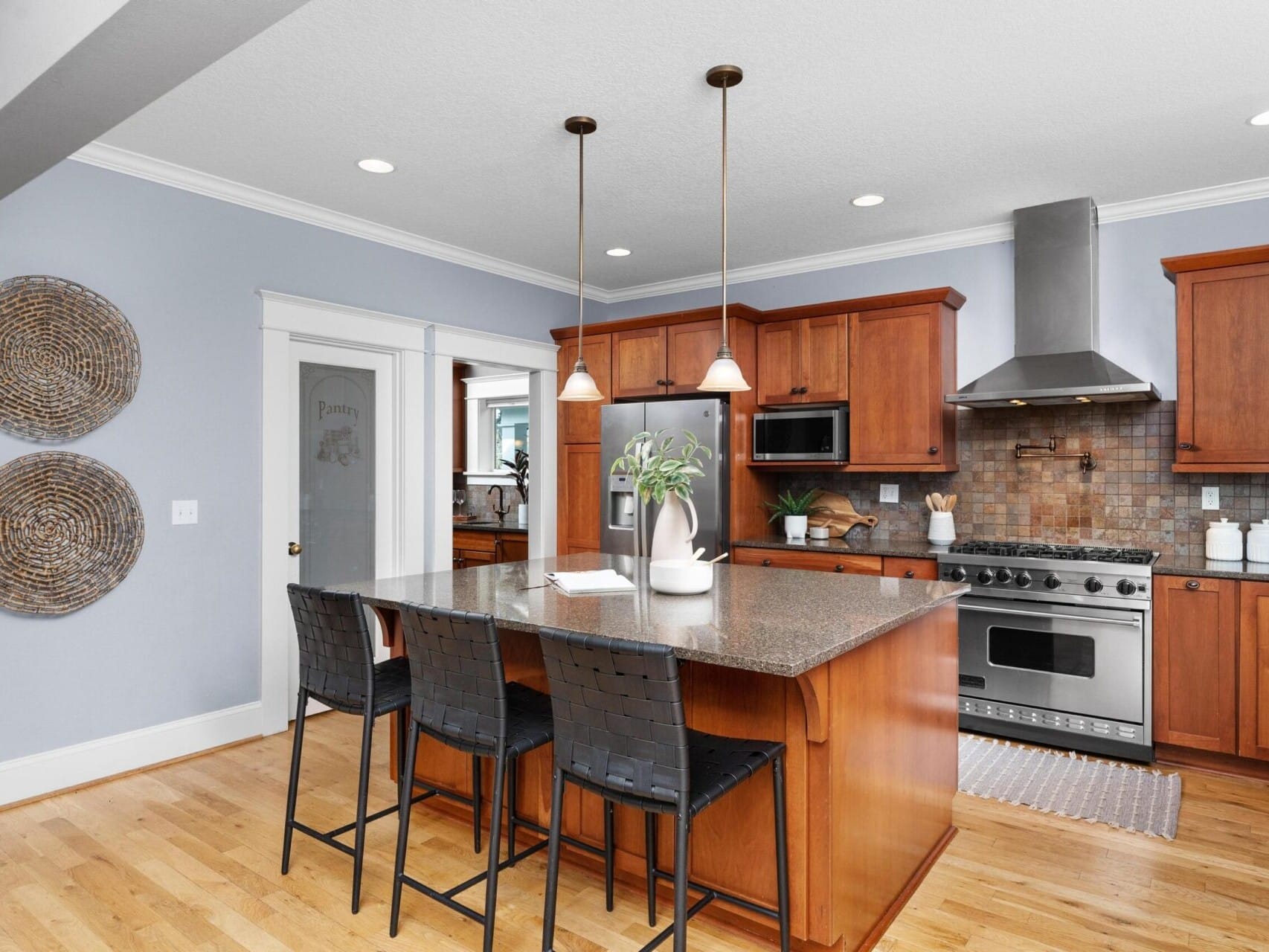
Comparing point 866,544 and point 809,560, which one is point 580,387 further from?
point 866,544

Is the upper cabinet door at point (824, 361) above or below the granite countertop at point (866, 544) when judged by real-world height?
above

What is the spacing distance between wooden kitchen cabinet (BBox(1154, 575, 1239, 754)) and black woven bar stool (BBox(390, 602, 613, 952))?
103 inches

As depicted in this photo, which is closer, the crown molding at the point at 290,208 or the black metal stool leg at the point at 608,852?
the black metal stool leg at the point at 608,852

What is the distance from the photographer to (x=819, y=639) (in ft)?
6.14

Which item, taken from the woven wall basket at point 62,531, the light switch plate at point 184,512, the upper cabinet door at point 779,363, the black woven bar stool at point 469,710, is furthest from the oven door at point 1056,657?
the woven wall basket at point 62,531

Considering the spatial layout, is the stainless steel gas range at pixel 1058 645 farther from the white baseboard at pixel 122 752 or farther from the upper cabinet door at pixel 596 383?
the white baseboard at pixel 122 752

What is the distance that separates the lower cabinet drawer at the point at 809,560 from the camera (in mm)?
4203

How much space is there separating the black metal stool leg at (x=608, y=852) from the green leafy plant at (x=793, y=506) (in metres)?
2.79

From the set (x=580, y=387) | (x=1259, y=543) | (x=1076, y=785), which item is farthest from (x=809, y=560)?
(x=1259, y=543)

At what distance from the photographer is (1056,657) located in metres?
3.68

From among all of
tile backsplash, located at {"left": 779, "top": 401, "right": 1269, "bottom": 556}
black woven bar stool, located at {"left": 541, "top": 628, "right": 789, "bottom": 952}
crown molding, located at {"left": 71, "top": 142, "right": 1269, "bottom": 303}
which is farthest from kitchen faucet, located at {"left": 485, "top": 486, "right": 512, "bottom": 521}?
black woven bar stool, located at {"left": 541, "top": 628, "right": 789, "bottom": 952}

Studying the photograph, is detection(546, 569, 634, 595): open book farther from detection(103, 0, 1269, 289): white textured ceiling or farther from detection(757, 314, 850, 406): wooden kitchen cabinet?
detection(757, 314, 850, 406): wooden kitchen cabinet

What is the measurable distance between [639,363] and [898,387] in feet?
5.29

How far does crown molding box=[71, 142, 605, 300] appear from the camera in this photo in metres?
3.29
